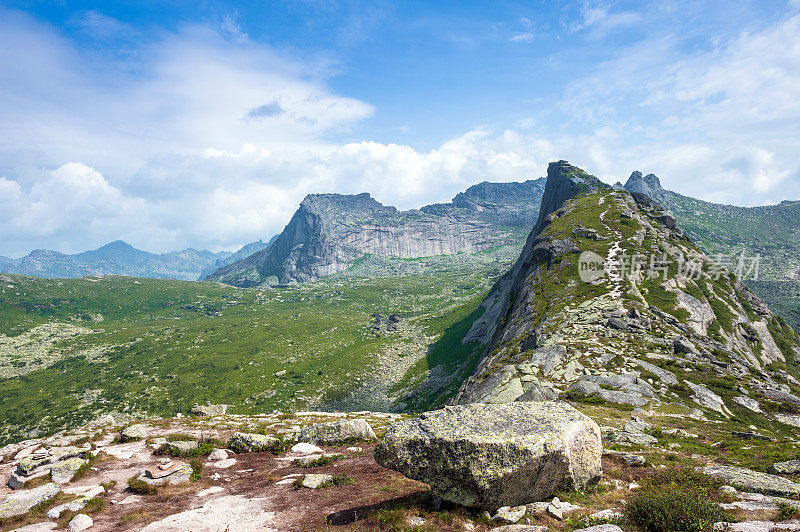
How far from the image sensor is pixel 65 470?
17.3m

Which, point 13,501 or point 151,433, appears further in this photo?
point 151,433

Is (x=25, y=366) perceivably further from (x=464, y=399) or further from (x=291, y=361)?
(x=464, y=399)

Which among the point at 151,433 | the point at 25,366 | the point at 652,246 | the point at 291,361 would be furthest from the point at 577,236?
the point at 25,366

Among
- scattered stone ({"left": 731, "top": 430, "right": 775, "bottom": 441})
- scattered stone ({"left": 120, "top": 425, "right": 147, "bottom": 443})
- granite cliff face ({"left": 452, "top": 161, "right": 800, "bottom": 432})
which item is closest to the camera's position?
scattered stone ({"left": 731, "top": 430, "right": 775, "bottom": 441})

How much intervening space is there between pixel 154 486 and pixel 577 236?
106 m

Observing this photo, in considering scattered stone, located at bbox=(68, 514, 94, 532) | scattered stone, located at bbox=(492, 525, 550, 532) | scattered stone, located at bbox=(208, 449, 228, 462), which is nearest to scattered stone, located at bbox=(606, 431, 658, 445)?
scattered stone, located at bbox=(492, 525, 550, 532)

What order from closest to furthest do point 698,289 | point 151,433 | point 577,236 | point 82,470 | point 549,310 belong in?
1. point 82,470
2. point 151,433
3. point 549,310
4. point 698,289
5. point 577,236

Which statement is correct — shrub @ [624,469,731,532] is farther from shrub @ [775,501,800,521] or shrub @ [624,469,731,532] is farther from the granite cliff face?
the granite cliff face

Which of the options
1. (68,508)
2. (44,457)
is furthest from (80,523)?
(44,457)

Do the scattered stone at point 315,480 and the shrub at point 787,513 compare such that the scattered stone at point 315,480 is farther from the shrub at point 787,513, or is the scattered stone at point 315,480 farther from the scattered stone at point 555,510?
the shrub at point 787,513

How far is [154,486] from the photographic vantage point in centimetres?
1603

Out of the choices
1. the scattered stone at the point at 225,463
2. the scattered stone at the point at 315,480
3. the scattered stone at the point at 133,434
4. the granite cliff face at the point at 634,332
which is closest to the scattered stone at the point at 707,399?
the granite cliff face at the point at 634,332

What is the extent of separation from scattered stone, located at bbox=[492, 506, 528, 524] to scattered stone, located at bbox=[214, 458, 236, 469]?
633 inches

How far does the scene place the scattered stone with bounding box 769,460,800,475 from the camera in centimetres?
1493
